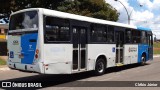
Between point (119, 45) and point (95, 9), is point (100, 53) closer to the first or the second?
point (119, 45)

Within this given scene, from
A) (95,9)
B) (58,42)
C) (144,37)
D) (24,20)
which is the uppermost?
(95,9)

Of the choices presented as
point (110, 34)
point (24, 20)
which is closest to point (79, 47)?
point (24, 20)

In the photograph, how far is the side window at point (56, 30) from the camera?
11.5 m

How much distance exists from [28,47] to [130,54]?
8405 millimetres

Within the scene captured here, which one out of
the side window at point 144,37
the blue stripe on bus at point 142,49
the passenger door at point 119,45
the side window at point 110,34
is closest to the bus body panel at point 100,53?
the side window at point 110,34

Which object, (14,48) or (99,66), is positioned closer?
(14,48)

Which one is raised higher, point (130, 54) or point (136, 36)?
point (136, 36)

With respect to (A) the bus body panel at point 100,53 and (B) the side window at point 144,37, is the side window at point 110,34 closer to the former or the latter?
(A) the bus body panel at point 100,53

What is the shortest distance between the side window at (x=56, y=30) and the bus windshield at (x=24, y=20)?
499 millimetres

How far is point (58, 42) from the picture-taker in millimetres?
11984

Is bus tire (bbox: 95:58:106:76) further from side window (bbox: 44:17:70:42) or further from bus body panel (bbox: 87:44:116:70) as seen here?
side window (bbox: 44:17:70:42)

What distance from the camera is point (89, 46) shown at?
14.0 meters

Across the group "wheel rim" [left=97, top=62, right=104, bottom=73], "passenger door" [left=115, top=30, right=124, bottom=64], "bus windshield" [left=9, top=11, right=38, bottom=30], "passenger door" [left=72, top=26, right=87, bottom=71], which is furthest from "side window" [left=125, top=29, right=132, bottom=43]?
"bus windshield" [left=9, top=11, right=38, bottom=30]

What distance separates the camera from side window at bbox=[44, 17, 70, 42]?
11508 mm
